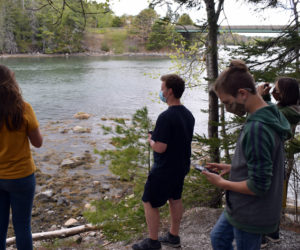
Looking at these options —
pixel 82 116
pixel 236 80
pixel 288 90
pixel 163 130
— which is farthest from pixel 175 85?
pixel 82 116

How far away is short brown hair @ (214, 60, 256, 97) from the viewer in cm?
150

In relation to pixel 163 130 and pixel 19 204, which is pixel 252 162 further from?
pixel 19 204

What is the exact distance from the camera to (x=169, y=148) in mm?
2453

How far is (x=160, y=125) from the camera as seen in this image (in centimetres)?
240

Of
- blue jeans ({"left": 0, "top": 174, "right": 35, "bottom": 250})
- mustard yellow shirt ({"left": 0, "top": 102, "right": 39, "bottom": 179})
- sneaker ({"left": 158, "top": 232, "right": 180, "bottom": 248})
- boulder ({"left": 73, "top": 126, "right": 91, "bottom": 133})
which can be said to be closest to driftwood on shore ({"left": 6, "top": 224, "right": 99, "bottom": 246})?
sneaker ({"left": 158, "top": 232, "right": 180, "bottom": 248})

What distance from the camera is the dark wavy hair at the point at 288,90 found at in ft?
7.82

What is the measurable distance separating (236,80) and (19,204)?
5.84 ft

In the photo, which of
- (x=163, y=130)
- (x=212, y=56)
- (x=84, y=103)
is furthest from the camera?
(x=84, y=103)

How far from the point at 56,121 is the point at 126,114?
3.69m

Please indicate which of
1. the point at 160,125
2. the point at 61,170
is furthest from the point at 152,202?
the point at 61,170

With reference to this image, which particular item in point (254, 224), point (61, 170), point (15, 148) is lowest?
point (61, 170)

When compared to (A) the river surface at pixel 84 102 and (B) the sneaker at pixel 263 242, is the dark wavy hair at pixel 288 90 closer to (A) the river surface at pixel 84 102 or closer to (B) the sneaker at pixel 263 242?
(B) the sneaker at pixel 263 242

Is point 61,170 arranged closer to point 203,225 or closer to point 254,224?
point 203,225

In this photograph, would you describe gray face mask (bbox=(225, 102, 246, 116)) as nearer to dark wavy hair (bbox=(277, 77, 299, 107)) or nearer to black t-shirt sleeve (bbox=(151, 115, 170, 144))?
black t-shirt sleeve (bbox=(151, 115, 170, 144))
